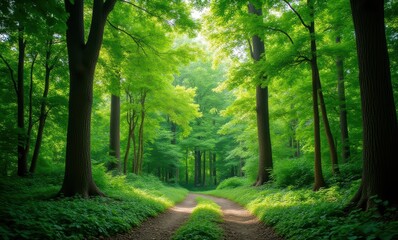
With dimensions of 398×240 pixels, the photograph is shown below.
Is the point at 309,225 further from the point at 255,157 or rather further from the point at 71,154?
the point at 255,157

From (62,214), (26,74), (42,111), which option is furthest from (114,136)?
(62,214)

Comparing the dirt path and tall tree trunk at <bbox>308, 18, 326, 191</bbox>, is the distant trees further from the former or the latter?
tall tree trunk at <bbox>308, 18, 326, 191</bbox>

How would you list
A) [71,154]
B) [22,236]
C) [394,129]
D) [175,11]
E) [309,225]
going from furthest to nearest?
[175,11], [71,154], [309,225], [394,129], [22,236]

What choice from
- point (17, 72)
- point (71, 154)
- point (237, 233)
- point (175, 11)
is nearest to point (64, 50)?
point (17, 72)

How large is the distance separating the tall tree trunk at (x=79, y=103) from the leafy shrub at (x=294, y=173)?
26.4 feet

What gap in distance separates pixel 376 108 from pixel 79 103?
773 centimetres

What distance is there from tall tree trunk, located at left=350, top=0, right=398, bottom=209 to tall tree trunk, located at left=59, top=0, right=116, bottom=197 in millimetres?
7279

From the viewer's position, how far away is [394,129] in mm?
5180

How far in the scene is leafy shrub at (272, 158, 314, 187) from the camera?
11289 mm

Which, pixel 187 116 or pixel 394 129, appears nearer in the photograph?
pixel 394 129

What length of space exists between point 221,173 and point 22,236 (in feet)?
141

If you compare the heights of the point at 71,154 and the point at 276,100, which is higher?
the point at 276,100

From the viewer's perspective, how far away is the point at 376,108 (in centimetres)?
522

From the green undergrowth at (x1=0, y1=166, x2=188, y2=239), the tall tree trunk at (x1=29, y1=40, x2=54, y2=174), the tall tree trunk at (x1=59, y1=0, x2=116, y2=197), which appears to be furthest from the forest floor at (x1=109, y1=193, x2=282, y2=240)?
the tall tree trunk at (x1=29, y1=40, x2=54, y2=174)
